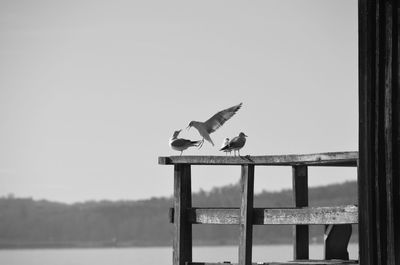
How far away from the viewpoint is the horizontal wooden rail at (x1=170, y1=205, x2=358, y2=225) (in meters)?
12.2

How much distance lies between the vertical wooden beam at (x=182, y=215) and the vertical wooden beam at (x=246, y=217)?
3.12 feet

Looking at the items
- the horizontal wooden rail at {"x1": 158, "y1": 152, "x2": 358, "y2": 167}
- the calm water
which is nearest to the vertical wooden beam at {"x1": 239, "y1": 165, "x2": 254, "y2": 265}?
the horizontal wooden rail at {"x1": 158, "y1": 152, "x2": 358, "y2": 167}

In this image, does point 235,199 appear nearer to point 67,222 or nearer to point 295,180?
point 67,222

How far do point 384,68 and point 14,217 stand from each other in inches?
2729

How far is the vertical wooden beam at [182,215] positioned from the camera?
46.4 feet

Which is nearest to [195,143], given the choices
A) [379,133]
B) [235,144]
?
[235,144]

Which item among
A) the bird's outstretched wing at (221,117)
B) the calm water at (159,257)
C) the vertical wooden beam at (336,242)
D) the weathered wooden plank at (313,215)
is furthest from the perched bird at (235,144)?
the calm water at (159,257)

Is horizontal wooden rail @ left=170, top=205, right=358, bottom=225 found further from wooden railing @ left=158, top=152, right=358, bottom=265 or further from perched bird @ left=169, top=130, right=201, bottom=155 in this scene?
perched bird @ left=169, top=130, right=201, bottom=155

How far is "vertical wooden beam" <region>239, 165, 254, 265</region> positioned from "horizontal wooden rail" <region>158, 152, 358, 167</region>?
150 mm

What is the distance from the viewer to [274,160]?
1319 cm

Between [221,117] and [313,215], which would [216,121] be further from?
[313,215]

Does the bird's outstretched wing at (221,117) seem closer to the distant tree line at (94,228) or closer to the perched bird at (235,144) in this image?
the perched bird at (235,144)

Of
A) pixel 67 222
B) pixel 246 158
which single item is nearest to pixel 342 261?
pixel 246 158

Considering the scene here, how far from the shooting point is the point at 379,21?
37.4ft
